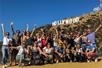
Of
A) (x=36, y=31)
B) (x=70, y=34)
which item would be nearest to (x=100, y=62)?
(x=70, y=34)

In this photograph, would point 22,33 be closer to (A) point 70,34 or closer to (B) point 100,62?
(A) point 70,34

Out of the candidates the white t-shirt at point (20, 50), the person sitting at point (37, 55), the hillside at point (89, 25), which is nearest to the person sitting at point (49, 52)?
the person sitting at point (37, 55)

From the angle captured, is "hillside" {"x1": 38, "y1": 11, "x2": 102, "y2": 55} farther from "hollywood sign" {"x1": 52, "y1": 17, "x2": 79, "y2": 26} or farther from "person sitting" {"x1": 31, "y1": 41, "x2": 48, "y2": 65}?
"person sitting" {"x1": 31, "y1": 41, "x2": 48, "y2": 65}

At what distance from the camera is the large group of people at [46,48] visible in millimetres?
15203

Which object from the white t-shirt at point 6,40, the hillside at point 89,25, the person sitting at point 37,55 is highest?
the hillside at point 89,25

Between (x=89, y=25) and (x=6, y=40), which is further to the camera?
(x=89, y=25)

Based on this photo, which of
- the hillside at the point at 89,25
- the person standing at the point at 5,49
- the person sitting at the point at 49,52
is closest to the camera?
the person standing at the point at 5,49

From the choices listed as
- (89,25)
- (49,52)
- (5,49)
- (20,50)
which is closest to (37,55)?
(49,52)

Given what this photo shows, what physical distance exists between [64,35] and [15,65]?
2.73 meters

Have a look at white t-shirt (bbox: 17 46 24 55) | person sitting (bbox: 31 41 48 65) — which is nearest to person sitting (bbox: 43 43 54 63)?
person sitting (bbox: 31 41 48 65)

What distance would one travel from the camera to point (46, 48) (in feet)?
51.3

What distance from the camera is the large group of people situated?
15203 mm

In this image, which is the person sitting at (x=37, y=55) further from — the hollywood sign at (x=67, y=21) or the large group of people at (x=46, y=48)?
the hollywood sign at (x=67, y=21)

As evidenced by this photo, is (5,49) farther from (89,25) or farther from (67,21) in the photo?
(67,21)
